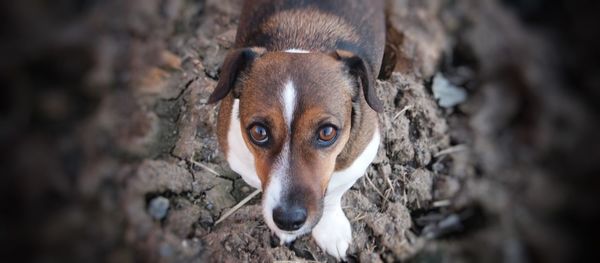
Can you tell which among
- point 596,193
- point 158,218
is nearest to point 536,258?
point 596,193

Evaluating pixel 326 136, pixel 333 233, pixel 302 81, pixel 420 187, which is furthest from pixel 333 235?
pixel 302 81

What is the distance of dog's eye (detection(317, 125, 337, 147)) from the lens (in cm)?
329

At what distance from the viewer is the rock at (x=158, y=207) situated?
10.9 ft

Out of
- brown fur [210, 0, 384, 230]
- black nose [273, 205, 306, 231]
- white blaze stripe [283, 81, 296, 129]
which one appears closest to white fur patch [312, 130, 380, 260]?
brown fur [210, 0, 384, 230]

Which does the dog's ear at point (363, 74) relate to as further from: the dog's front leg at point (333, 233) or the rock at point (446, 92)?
the dog's front leg at point (333, 233)

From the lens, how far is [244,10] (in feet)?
15.1

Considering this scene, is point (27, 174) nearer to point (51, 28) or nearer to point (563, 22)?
point (51, 28)

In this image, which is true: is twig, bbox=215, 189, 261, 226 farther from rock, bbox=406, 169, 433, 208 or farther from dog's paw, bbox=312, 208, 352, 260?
rock, bbox=406, 169, 433, 208

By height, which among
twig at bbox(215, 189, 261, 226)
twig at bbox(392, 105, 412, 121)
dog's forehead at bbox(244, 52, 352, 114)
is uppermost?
dog's forehead at bbox(244, 52, 352, 114)

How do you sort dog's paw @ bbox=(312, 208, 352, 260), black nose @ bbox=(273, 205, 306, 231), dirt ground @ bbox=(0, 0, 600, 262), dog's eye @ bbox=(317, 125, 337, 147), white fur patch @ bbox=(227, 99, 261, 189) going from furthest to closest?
dog's paw @ bbox=(312, 208, 352, 260)
white fur patch @ bbox=(227, 99, 261, 189)
dog's eye @ bbox=(317, 125, 337, 147)
black nose @ bbox=(273, 205, 306, 231)
dirt ground @ bbox=(0, 0, 600, 262)

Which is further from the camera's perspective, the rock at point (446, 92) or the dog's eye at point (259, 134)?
the rock at point (446, 92)

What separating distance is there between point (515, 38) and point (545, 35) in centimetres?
15

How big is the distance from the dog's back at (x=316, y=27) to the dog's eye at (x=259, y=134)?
0.83 meters

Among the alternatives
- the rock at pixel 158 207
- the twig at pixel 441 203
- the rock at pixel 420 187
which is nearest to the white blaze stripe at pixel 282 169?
the rock at pixel 158 207
